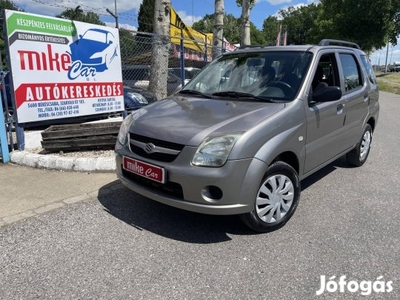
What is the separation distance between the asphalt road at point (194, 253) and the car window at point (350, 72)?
5.10ft

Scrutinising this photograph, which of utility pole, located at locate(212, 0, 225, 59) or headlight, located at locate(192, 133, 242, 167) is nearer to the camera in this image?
headlight, located at locate(192, 133, 242, 167)

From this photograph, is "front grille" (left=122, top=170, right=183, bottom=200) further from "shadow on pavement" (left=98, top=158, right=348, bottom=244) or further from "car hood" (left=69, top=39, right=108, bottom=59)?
"car hood" (left=69, top=39, right=108, bottom=59)

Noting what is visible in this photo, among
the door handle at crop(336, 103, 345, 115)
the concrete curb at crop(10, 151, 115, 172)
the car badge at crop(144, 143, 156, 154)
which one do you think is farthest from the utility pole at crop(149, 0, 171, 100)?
the car badge at crop(144, 143, 156, 154)

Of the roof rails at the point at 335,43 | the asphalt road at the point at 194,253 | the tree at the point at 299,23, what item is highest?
the tree at the point at 299,23

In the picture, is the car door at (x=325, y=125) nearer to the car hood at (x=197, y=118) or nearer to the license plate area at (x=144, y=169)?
the car hood at (x=197, y=118)

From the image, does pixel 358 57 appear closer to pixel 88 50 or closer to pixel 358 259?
pixel 358 259

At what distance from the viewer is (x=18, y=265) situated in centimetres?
283

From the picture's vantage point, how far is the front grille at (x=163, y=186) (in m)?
3.10

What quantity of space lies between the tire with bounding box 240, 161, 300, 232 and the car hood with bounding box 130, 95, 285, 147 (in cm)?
53

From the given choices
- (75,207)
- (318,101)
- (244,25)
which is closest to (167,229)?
(75,207)

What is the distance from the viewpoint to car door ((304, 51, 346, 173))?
12.3 ft

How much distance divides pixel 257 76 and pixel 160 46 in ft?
14.1

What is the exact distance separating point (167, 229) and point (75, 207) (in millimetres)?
1231

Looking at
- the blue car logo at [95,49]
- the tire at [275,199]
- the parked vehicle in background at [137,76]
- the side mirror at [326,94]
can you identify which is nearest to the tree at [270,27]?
the parked vehicle in background at [137,76]
